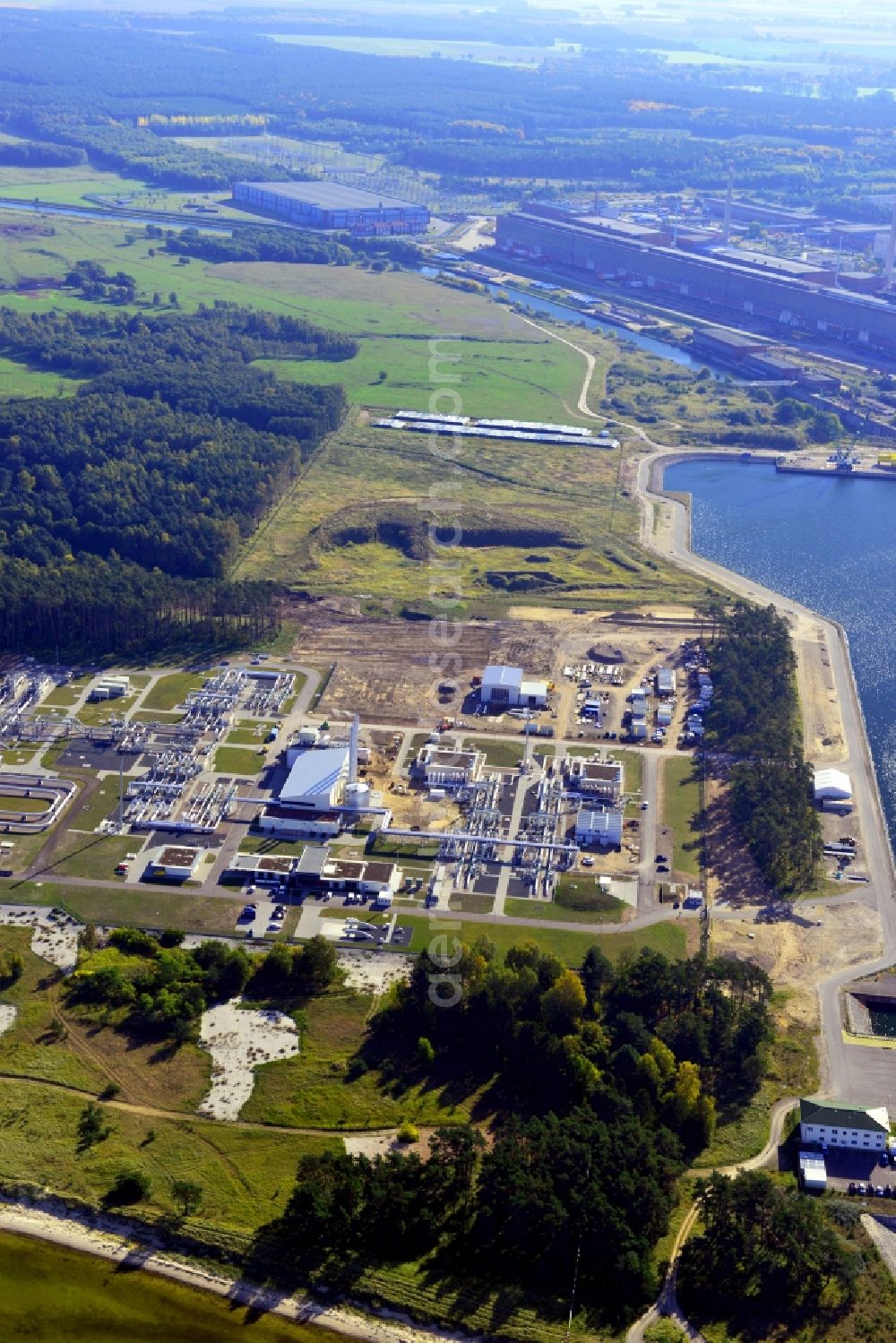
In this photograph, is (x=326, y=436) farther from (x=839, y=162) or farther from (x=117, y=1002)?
(x=839, y=162)

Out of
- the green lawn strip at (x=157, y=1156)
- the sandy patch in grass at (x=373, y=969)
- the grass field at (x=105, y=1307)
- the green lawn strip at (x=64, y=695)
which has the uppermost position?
the green lawn strip at (x=64, y=695)

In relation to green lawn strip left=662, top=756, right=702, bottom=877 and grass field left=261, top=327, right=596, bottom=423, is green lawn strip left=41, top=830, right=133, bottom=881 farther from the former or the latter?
grass field left=261, top=327, right=596, bottom=423

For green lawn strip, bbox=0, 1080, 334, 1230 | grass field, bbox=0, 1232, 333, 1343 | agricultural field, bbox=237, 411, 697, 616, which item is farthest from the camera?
agricultural field, bbox=237, 411, 697, 616

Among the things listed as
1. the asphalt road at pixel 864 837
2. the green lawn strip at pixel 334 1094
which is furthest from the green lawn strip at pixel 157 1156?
the asphalt road at pixel 864 837

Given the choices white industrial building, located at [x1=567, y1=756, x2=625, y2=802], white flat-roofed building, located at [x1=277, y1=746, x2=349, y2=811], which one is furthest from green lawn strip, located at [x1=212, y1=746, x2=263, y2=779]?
white industrial building, located at [x1=567, y1=756, x2=625, y2=802]

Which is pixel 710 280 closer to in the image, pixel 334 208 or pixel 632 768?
pixel 334 208

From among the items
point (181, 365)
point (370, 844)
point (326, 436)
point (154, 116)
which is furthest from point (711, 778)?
point (154, 116)

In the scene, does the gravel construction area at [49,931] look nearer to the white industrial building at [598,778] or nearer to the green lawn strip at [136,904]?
the green lawn strip at [136,904]
